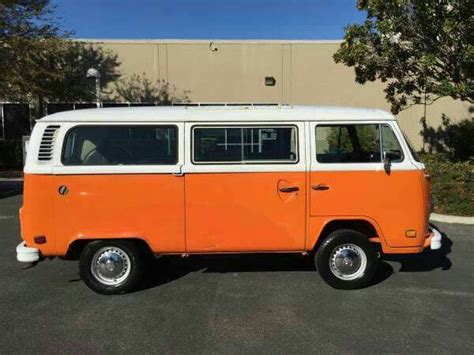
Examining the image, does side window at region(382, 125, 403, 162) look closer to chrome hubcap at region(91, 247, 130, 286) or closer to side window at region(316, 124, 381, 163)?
side window at region(316, 124, 381, 163)

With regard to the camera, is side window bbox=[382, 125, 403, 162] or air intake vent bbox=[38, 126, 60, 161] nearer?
air intake vent bbox=[38, 126, 60, 161]

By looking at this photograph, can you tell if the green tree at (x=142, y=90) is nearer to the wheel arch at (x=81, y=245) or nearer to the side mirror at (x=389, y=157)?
the wheel arch at (x=81, y=245)

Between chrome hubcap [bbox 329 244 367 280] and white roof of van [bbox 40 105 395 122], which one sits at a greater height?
white roof of van [bbox 40 105 395 122]

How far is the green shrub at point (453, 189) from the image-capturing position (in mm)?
9828

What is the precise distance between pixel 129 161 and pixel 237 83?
15239mm

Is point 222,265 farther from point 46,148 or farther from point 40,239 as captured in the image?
point 46,148

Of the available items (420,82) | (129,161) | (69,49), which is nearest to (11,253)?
(129,161)

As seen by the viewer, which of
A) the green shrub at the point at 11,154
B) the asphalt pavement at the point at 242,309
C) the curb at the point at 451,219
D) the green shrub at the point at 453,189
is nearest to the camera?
the asphalt pavement at the point at 242,309

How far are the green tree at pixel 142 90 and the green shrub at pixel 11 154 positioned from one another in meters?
3.98

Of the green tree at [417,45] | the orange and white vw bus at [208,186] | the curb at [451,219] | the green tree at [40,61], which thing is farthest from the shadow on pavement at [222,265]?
the green tree at [40,61]

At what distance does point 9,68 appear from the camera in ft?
54.7

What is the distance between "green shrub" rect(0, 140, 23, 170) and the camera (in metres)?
18.8

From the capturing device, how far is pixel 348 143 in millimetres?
5695

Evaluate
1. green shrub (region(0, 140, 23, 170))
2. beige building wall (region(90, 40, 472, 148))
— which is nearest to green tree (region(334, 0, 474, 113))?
beige building wall (region(90, 40, 472, 148))
